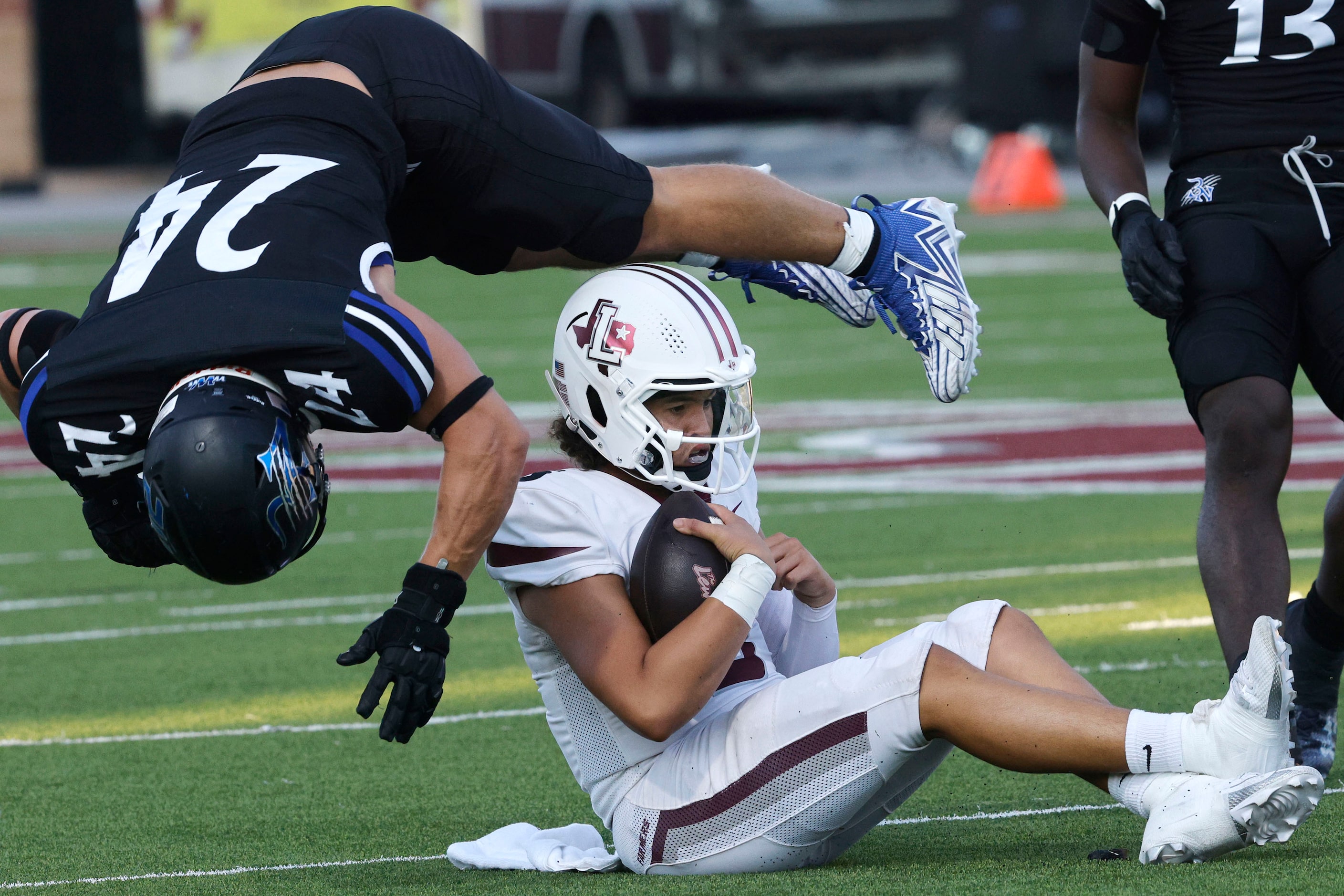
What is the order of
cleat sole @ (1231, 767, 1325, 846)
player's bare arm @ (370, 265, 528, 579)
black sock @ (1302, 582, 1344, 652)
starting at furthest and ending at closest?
black sock @ (1302, 582, 1344, 652) → player's bare arm @ (370, 265, 528, 579) → cleat sole @ (1231, 767, 1325, 846)

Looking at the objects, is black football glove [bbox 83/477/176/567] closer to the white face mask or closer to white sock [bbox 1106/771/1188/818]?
the white face mask

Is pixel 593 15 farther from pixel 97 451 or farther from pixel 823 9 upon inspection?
pixel 97 451

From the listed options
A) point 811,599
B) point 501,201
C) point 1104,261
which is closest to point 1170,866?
point 811,599

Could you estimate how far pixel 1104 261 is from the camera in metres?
20.4

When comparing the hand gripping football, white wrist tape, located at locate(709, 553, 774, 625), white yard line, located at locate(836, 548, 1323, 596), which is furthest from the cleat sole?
white yard line, located at locate(836, 548, 1323, 596)

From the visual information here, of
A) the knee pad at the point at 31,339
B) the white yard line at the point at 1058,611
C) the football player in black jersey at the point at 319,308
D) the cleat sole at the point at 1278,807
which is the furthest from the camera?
the white yard line at the point at 1058,611

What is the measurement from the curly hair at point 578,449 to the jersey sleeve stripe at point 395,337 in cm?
57

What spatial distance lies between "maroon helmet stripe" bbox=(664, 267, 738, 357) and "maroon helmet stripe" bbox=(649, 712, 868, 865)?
2.83ft

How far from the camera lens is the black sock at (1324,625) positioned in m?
4.69

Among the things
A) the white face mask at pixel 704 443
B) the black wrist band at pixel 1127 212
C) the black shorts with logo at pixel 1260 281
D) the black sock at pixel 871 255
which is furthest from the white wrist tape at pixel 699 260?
the black shorts with logo at pixel 1260 281

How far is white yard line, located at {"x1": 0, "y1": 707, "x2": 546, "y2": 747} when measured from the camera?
18.5 feet

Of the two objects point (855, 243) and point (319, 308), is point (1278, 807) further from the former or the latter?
point (855, 243)

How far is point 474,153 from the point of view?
4.84 metres

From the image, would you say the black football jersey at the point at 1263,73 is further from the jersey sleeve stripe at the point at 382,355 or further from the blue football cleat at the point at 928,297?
the jersey sleeve stripe at the point at 382,355
